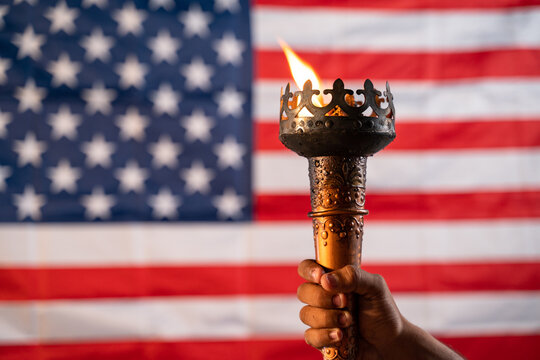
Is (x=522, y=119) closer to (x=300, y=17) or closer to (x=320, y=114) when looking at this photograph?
(x=300, y=17)

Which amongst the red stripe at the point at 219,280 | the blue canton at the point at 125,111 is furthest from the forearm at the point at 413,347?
the blue canton at the point at 125,111

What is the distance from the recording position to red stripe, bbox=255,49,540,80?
1.94 meters

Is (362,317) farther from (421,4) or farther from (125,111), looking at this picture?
(421,4)

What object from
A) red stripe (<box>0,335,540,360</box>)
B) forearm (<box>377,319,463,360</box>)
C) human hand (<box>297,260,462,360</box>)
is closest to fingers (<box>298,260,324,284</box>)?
human hand (<box>297,260,462,360</box>)

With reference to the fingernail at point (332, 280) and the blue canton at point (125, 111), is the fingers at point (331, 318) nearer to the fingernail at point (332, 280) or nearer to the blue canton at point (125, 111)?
the fingernail at point (332, 280)

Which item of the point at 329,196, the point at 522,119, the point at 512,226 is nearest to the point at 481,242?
the point at 512,226

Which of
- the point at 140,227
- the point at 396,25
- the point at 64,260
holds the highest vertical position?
the point at 396,25

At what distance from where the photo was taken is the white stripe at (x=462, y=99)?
1.94 m

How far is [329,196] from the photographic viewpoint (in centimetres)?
62

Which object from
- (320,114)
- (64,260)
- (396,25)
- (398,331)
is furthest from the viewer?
(396,25)

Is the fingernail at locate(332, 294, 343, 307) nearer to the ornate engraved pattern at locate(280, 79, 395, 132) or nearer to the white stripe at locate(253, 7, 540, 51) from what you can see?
the ornate engraved pattern at locate(280, 79, 395, 132)

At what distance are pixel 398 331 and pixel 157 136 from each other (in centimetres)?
128

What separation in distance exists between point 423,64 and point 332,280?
1577 mm

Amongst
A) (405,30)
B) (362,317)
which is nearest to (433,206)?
(405,30)
